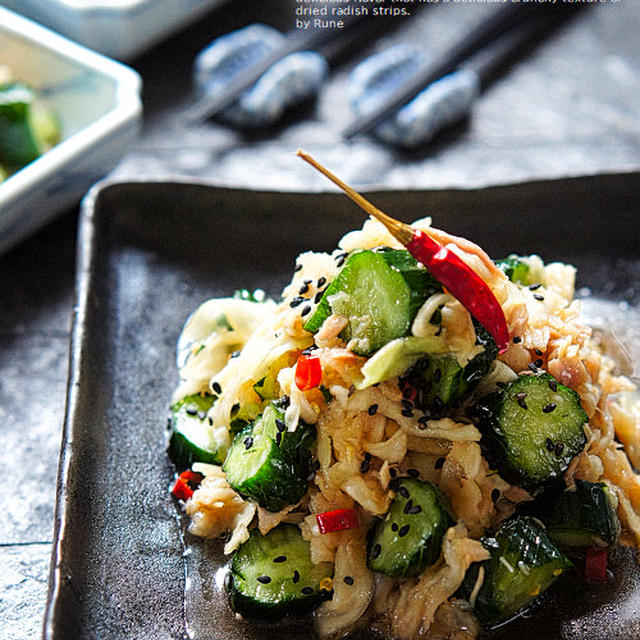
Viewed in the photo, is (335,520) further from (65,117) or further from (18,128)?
(65,117)

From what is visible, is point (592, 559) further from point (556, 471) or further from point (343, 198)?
point (343, 198)

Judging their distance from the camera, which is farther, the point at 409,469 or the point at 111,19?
the point at 111,19

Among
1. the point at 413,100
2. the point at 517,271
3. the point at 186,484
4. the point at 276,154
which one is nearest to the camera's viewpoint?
the point at 186,484

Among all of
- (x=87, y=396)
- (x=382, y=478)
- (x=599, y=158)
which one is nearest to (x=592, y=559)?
(x=382, y=478)

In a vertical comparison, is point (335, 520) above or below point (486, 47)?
above

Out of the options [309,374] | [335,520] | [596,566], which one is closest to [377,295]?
[309,374]

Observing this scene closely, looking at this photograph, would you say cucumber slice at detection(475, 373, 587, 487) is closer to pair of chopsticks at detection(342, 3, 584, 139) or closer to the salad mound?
the salad mound

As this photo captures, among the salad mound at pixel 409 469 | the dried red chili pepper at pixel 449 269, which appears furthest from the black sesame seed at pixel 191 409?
the dried red chili pepper at pixel 449 269
